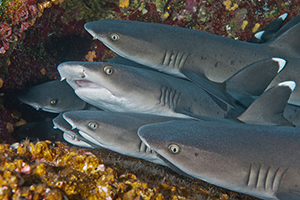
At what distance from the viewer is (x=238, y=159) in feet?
5.48

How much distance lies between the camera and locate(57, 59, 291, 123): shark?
228 centimetres

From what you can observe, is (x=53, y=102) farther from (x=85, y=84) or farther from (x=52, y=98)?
(x=85, y=84)

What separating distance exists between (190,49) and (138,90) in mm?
823

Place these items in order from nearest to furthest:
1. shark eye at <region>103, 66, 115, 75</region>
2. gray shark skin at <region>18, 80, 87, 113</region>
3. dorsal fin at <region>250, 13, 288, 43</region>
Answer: shark eye at <region>103, 66, 115, 75</region>, gray shark skin at <region>18, 80, 87, 113</region>, dorsal fin at <region>250, 13, 288, 43</region>

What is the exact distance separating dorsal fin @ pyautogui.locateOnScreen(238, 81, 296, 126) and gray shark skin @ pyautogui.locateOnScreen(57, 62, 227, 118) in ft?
1.99

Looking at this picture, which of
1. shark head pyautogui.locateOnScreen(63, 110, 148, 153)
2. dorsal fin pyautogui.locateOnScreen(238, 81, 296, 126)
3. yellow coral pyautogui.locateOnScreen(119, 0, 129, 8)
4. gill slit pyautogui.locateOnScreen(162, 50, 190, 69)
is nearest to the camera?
shark head pyautogui.locateOnScreen(63, 110, 148, 153)

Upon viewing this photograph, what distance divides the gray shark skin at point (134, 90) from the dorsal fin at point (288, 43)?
1044 millimetres

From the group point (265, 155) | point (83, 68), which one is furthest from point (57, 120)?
point (265, 155)

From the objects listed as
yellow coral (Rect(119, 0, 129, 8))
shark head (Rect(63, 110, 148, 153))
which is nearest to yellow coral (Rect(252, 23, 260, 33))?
yellow coral (Rect(119, 0, 129, 8))

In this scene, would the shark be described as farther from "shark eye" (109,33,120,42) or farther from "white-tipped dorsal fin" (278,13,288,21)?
"white-tipped dorsal fin" (278,13,288,21)

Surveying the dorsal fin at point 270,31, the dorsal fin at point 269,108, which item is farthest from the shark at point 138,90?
the dorsal fin at point 270,31

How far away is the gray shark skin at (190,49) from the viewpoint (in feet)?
8.18

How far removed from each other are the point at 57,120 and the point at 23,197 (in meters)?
1.48

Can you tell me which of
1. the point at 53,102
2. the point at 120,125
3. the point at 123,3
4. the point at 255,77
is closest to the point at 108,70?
the point at 120,125
